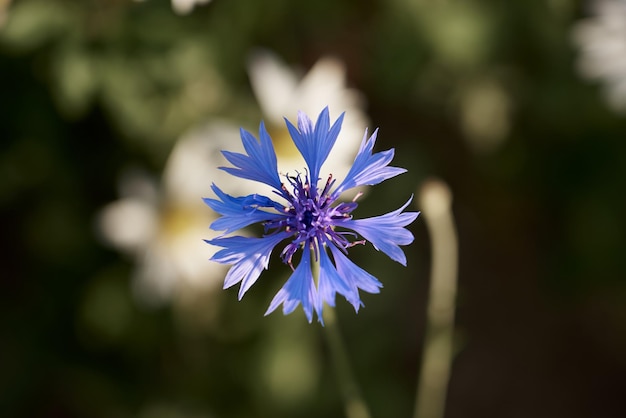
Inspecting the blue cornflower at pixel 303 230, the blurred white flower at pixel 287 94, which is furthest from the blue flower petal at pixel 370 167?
the blurred white flower at pixel 287 94

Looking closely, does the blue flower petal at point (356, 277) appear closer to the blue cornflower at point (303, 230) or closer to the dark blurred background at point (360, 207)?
the blue cornflower at point (303, 230)

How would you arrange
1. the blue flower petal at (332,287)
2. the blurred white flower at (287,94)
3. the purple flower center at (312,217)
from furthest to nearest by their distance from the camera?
the blurred white flower at (287,94)
the purple flower center at (312,217)
the blue flower petal at (332,287)

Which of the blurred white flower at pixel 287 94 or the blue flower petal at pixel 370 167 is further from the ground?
the blurred white flower at pixel 287 94

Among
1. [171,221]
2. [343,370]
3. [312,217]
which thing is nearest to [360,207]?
[171,221]

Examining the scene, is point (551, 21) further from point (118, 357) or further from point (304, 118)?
point (118, 357)

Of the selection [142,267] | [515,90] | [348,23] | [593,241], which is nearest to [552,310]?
[593,241]

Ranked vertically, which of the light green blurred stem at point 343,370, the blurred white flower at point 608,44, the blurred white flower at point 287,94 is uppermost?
the blurred white flower at point 608,44

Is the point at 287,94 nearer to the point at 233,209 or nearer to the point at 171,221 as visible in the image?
the point at 171,221
